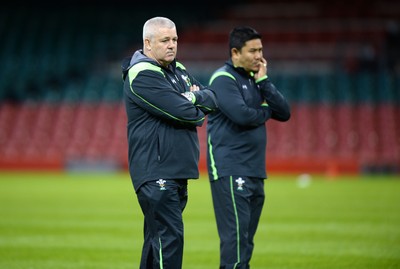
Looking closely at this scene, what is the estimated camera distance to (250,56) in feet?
26.1

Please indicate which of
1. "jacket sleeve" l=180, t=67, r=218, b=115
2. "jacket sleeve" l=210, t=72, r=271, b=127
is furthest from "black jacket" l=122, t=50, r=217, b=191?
"jacket sleeve" l=210, t=72, r=271, b=127

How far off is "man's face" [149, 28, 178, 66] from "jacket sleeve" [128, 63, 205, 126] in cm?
11

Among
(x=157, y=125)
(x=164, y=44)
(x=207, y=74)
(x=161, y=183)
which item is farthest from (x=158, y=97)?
(x=207, y=74)

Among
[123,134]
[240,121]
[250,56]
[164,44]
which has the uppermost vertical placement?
[164,44]

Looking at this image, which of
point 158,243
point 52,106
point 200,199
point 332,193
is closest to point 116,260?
point 158,243

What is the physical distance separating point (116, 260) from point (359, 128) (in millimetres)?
20801

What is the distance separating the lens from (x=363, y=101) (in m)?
31.2

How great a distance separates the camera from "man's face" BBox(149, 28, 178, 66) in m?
6.55

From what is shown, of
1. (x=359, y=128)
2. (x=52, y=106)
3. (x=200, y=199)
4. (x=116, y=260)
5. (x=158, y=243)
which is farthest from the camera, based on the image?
(x=52, y=106)

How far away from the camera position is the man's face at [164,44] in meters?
6.55

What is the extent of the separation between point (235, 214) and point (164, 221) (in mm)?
1321

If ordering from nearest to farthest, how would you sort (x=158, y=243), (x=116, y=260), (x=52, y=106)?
(x=158, y=243), (x=116, y=260), (x=52, y=106)

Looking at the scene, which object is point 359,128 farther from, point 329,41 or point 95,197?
point 95,197

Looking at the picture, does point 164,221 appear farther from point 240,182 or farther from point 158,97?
point 240,182
